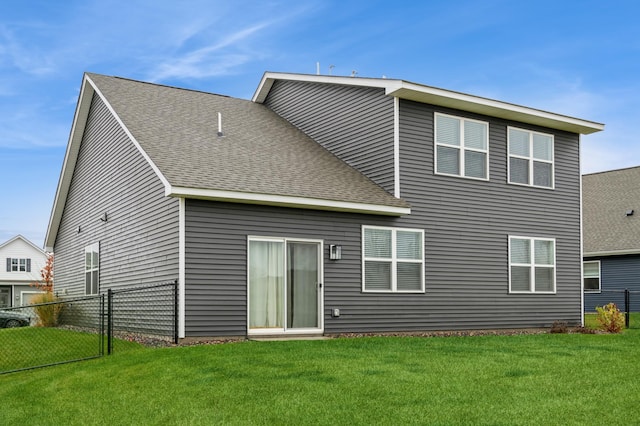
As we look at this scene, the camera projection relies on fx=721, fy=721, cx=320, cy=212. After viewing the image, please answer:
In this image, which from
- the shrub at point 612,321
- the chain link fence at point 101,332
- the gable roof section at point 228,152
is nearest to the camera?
the chain link fence at point 101,332

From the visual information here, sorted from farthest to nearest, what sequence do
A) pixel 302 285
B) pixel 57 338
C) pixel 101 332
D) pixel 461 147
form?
pixel 461 147
pixel 57 338
pixel 302 285
pixel 101 332

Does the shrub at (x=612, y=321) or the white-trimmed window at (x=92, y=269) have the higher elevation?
the white-trimmed window at (x=92, y=269)

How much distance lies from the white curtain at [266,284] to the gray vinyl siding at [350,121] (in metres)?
3.35

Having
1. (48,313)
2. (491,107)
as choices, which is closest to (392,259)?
(491,107)

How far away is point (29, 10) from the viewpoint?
54.1 ft

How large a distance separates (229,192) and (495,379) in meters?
6.28

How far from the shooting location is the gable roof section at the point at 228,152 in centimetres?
1383

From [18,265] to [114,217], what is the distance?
40.3 metres

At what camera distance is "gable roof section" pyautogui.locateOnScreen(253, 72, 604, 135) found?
16.0 m

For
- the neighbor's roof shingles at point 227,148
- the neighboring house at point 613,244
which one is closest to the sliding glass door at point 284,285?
the neighbor's roof shingles at point 227,148

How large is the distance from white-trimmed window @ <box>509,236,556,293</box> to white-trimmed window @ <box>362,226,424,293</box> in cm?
314

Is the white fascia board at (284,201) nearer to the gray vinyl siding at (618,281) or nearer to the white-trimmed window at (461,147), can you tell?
the white-trimmed window at (461,147)

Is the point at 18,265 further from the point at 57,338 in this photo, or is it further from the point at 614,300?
the point at 614,300

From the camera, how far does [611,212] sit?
29.9 meters
